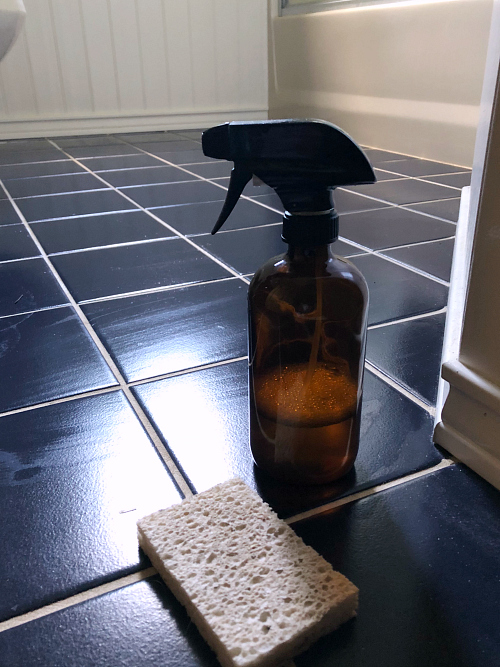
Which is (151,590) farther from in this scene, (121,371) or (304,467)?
(121,371)

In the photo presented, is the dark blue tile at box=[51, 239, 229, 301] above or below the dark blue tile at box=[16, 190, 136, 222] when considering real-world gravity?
above

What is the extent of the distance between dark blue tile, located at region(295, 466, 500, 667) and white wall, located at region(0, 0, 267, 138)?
2717 mm

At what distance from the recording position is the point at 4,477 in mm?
533

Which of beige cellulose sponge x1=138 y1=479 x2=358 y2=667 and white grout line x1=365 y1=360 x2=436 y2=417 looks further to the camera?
white grout line x1=365 y1=360 x2=436 y2=417

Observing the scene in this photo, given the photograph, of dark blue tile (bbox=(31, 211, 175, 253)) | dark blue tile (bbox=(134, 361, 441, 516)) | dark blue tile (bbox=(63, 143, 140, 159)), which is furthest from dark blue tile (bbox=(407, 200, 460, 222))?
dark blue tile (bbox=(63, 143, 140, 159))

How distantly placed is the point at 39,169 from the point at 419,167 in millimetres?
1255

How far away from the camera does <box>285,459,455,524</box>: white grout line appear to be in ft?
1.56

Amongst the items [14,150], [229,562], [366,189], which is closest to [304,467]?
[229,562]

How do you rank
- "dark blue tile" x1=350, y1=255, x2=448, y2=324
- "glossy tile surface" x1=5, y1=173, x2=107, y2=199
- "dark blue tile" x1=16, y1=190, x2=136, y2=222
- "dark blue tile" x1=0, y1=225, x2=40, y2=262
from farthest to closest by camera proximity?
1. "glossy tile surface" x1=5, y1=173, x2=107, y2=199
2. "dark blue tile" x1=16, y1=190, x2=136, y2=222
3. "dark blue tile" x1=0, y1=225, x2=40, y2=262
4. "dark blue tile" x1=350, y1=255, x2=448, y2=324

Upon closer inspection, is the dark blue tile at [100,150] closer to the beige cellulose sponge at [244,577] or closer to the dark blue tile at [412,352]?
the dark blue tile at [412,352]

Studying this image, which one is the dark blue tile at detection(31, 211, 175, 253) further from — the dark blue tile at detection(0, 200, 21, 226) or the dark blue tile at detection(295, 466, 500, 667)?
the dark blue tile at detection(295, 466, 500, 667)

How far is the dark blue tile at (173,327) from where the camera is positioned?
0.74 metres

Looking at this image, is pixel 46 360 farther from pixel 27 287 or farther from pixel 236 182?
pixel 236 182

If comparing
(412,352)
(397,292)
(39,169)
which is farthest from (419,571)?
(39,169)
